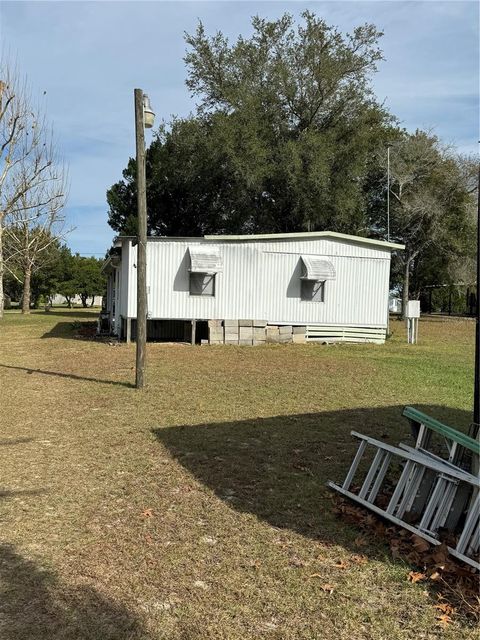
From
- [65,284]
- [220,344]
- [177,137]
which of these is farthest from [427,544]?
[65,284]

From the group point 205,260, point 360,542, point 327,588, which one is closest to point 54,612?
point 327,588

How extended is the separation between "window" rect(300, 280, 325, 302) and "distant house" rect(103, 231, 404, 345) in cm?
3

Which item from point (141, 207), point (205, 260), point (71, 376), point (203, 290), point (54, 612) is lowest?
point (54, 612)

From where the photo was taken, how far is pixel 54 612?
2.57m

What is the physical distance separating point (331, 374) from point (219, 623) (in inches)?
299

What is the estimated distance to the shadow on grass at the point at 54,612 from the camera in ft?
7.90

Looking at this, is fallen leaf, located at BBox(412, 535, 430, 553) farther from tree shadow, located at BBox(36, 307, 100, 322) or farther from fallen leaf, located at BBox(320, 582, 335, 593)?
tree shadow, located at BBox(36, 307, 100, 322)

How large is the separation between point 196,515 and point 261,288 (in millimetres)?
11587

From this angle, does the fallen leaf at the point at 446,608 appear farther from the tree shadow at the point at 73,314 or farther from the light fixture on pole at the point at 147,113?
the tree shadow at the point at 73,314

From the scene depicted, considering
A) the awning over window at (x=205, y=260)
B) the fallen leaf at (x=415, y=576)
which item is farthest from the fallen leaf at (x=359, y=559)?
the awning over window at (x=205, y=260)

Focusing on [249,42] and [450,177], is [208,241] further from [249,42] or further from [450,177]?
[450,177]

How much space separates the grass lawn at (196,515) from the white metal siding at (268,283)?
19.9 ft

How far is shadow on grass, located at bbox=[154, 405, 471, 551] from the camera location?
149 inches

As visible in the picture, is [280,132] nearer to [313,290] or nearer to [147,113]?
[313,290]
